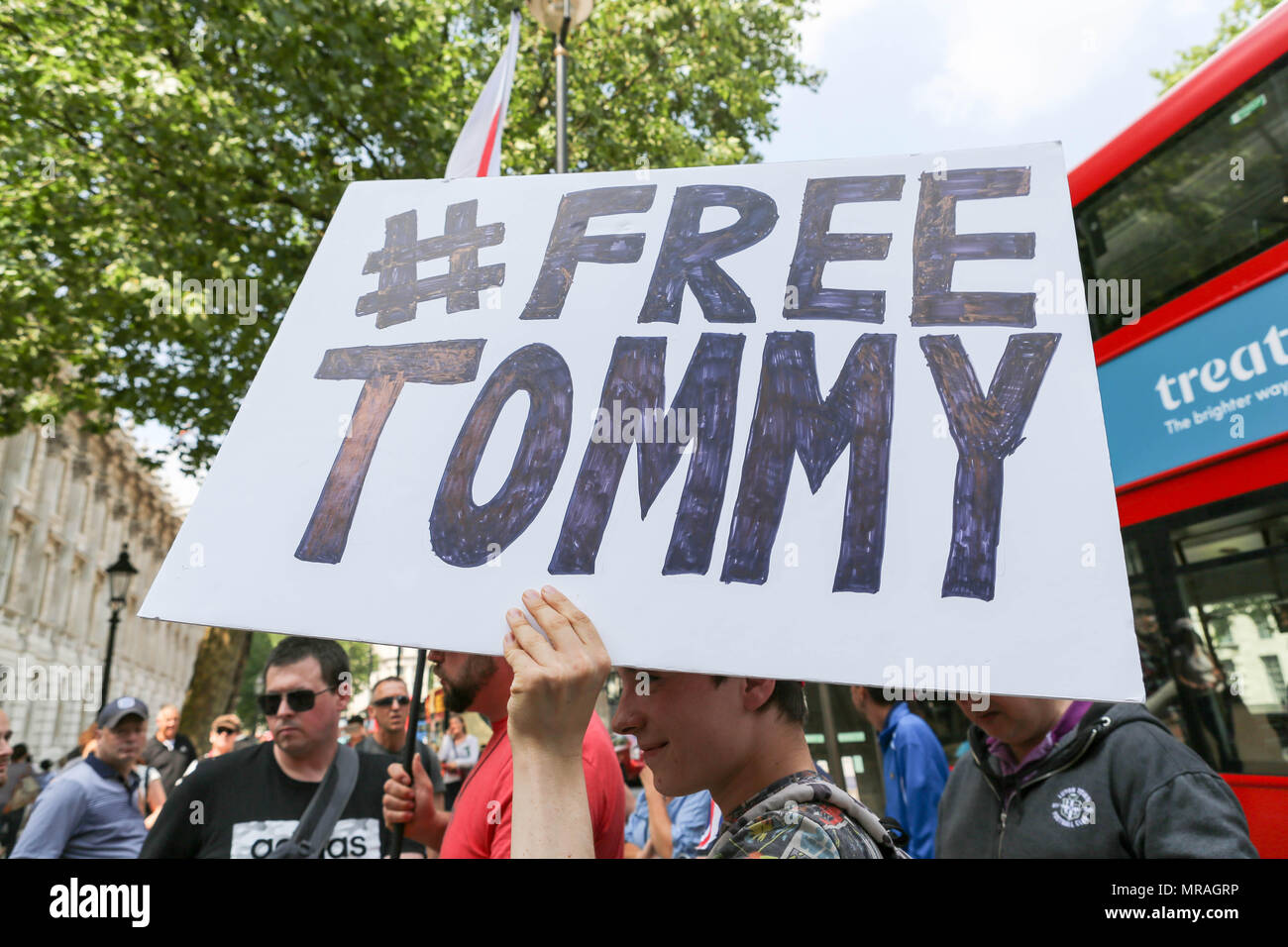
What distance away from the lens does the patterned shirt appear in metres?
1.18

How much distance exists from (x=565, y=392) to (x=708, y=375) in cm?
23

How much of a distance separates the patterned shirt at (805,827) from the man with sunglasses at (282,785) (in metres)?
2.14

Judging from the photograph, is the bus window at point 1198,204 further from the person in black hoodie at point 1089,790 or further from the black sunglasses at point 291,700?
the black sunglasses at point 291,700

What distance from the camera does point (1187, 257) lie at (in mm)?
4855

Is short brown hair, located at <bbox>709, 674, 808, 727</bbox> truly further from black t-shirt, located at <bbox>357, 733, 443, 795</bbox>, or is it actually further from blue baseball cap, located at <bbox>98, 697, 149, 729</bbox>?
blue baseball cap, located at <bbox>98, 697, 149, 729</bbox>

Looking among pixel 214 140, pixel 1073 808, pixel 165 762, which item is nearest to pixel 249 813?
pixel 1073 808

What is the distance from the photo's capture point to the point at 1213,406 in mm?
4551

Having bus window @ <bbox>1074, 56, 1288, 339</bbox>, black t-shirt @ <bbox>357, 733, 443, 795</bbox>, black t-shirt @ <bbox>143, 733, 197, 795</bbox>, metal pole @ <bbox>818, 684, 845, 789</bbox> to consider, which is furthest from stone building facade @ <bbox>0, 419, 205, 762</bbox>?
bus window @ <bbox>1074, 56, 1288, 339</bbox>

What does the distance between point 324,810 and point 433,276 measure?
214 centimetres

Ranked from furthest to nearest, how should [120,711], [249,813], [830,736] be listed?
[830,736]
[120,711]
[249,813]

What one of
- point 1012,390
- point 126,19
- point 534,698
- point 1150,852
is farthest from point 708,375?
point 126,19

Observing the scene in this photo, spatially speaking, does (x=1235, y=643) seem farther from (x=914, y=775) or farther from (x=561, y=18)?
(x=561, y=18)

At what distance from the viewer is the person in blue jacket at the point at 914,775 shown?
3637mm
